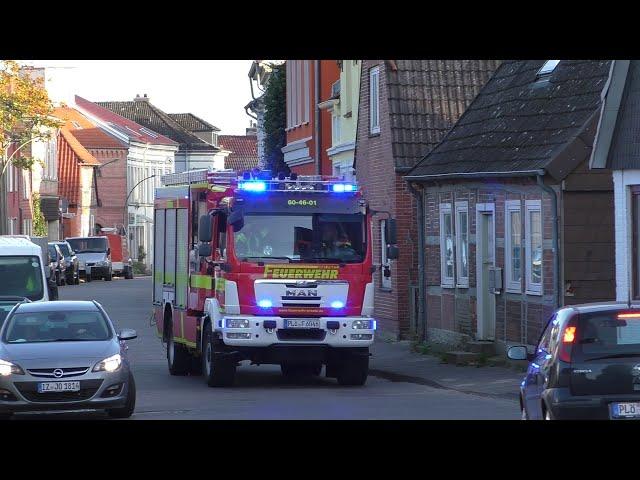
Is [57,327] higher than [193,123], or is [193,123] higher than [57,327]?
[193,123]

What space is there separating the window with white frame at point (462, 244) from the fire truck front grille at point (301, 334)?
645 centimetres

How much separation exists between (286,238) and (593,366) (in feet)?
33.5

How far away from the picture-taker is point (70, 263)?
224 ft

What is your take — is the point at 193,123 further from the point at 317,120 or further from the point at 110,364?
the point at 110,364

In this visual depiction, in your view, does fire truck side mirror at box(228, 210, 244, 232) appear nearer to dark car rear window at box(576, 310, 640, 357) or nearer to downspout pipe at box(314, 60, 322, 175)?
dark car rear window at box(576, 310, 640, 357)

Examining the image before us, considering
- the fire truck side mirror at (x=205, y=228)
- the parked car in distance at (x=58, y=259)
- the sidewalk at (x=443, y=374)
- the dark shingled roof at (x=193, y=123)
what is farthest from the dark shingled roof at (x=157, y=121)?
the fire truck side mirror at (x=205, y=228)

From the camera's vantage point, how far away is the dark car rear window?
37.0ft

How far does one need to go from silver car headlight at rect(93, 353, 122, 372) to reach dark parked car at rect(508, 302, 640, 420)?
6521mm

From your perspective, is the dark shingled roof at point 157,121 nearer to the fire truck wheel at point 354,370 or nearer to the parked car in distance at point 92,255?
the parked car in distance at point 92,255

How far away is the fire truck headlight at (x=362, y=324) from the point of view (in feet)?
69.7

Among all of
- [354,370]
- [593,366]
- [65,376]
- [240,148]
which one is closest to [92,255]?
[354,370]

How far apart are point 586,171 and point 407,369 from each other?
480cm
